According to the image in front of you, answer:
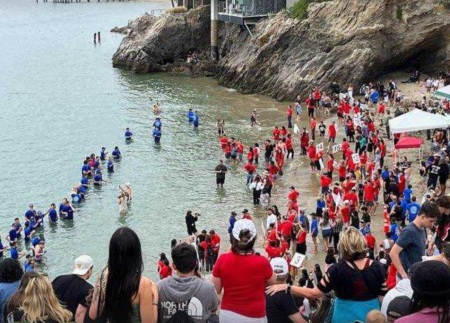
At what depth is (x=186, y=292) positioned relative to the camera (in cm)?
620

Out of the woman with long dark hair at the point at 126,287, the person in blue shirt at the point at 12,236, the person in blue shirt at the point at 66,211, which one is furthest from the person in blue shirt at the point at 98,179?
the woman with long dark hair at the point at 126,287

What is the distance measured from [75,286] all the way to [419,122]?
2089 cm

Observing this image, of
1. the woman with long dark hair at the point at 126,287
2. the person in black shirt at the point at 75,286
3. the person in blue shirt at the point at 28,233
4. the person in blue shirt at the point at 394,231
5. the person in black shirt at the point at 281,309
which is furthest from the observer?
the person in blue shirt at the point at 28,233

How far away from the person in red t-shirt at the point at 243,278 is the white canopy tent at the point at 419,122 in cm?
1994

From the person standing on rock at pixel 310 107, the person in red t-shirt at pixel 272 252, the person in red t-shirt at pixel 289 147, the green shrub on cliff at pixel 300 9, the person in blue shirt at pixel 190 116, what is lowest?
the person in red t-shirt at pixel 272 252

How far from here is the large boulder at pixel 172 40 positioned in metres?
59.3

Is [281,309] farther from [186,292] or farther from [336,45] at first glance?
[336,45]

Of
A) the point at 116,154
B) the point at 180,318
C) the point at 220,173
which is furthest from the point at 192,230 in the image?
the point at 180,318

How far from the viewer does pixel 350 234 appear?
6609 mm

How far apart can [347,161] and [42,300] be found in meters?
22.5

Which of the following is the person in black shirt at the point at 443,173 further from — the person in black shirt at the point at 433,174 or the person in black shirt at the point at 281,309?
the person in black shirt at the point at 281,309

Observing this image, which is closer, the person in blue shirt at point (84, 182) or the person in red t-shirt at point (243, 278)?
the person in red t-shirt at point (243, 278)

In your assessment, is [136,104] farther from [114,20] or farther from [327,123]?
[114,20]

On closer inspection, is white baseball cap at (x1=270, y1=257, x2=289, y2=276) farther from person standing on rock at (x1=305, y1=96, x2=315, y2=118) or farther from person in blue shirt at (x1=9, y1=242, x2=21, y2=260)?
person standing on rock at (x1=305, y1=96, x2=315, y2=118)
